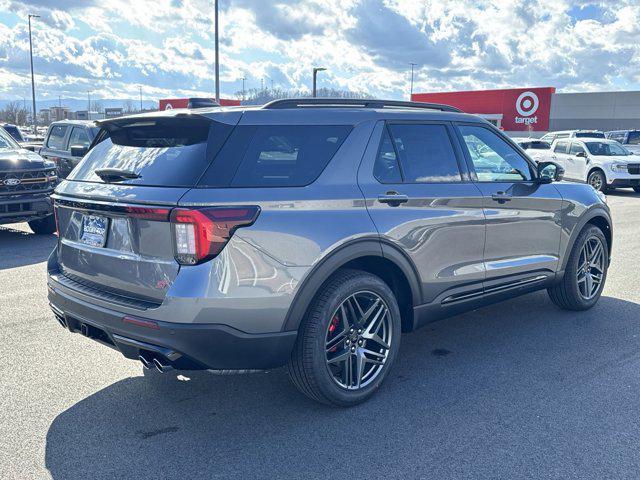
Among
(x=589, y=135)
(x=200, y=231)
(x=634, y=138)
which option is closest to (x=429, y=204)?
(x=200, y=231)

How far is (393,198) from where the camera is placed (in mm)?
3895

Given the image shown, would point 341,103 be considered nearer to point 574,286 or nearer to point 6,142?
point 574,286

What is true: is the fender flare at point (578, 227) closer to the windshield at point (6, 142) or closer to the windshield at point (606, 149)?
the windshield at point (6, 142)

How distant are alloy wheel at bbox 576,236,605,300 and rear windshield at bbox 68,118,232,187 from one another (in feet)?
12.8

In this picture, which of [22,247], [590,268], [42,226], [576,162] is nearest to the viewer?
[590,268]

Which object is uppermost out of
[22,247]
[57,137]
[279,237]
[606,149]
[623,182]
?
[279,237]

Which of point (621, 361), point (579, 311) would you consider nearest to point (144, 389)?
point (621, 361)

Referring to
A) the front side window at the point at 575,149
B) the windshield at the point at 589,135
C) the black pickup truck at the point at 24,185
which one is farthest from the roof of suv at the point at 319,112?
the windshield at the point at 589,135

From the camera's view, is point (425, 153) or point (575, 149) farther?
point (575, 149)

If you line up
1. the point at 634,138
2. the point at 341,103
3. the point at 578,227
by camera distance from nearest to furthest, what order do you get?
the point at 341,103 → the point at 578,227 → the point at 634,138

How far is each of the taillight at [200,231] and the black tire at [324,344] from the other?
0.72m

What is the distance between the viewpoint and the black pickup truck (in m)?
8.88

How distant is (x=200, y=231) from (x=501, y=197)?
2.60 m

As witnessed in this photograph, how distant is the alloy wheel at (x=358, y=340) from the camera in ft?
12.2
